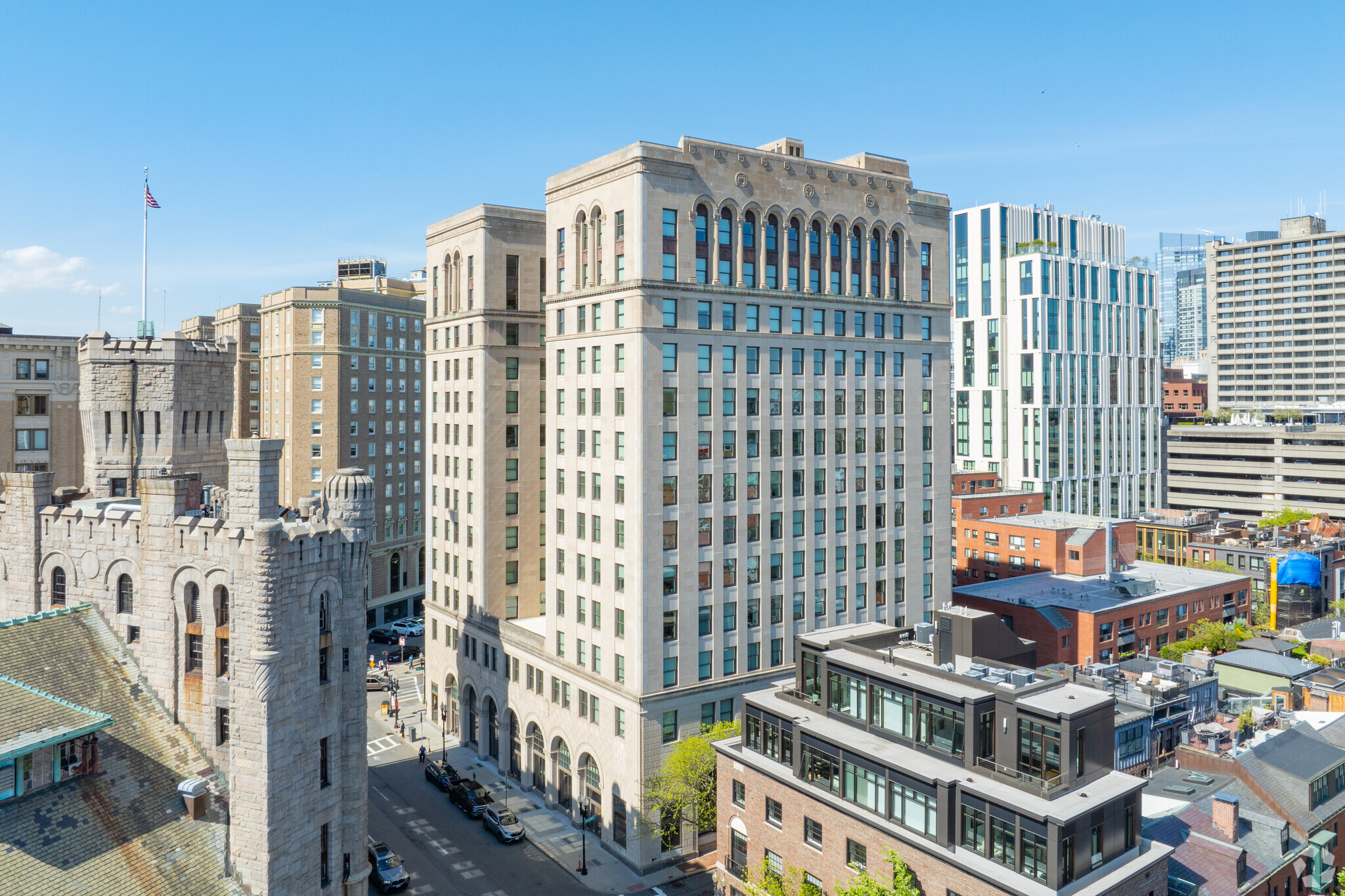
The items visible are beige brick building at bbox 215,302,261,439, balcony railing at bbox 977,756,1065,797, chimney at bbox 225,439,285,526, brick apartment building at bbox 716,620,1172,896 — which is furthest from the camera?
beige brick building at bbox 215,302,261,439

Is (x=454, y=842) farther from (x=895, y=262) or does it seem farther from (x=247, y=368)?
(x=247, y=368)

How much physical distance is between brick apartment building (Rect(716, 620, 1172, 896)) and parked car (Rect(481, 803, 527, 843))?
17.5m

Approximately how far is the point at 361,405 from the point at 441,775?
66.6 m

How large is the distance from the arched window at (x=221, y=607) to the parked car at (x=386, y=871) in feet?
74.6

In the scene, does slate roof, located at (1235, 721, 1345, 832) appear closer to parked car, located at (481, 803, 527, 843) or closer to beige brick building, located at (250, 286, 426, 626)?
parked car, located at (481, 803, 527, 843)

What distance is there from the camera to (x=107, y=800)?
124 feet

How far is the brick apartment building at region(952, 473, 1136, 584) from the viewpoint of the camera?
106750mm

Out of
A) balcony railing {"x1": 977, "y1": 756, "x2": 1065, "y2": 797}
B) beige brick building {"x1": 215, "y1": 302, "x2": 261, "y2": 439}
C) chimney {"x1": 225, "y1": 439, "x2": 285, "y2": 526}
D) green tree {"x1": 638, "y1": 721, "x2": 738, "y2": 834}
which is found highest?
beige brick building {"x1": 215, "y1": 302, "x2": 261, "y2": 439}

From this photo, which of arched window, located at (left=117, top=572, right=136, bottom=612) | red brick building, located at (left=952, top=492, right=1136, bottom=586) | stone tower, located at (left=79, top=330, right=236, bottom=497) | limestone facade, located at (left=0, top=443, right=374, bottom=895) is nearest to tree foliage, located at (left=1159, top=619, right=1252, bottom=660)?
red brick building, located at (left=952, top=492, right=1136, bottom=586)

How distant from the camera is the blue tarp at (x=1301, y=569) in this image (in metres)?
111

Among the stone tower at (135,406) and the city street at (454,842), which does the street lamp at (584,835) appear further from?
the stone tower at (135,406)

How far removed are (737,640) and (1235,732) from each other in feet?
116

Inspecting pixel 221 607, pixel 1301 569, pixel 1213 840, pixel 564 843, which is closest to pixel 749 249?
pixel 221 607

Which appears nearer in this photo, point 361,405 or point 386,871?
point 386,871
